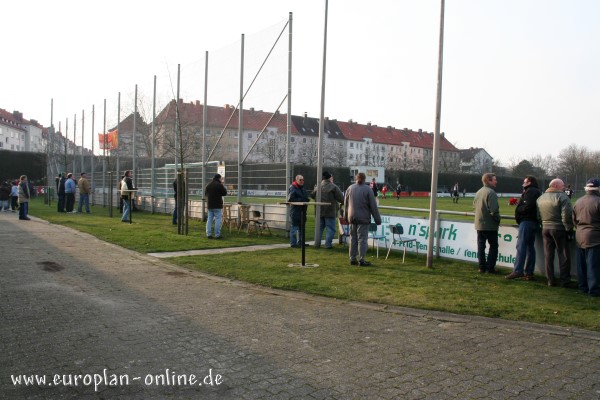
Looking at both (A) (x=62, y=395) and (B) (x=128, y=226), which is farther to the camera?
(B) (x=128, y=226)

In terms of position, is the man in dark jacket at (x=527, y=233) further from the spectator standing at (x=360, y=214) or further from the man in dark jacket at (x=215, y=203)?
the man in dark jacket at (x=215, y=203)

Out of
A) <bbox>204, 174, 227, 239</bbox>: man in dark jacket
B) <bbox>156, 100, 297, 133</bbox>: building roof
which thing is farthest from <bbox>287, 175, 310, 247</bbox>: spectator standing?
<bbox>156, 100, 297, 133</bbox>: building roof

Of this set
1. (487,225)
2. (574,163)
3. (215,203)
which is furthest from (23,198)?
(574,163)

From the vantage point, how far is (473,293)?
779 centimetres

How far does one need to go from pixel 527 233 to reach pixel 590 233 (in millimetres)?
1317

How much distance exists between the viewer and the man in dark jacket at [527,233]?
8.90m

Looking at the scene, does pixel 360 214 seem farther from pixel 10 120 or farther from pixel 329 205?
pixel 10 120

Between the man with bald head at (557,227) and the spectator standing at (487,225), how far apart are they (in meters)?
1.00

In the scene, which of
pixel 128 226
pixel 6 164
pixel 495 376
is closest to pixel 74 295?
pixel 495 376

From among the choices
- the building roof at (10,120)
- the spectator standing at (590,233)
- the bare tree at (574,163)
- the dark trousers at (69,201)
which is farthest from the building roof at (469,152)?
the spectator standing at (590,233)

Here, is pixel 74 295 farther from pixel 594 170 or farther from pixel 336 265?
pixel 594 170

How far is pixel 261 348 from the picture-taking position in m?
5.16

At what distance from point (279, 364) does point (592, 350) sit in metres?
3.35

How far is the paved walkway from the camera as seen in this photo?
13.7ft
